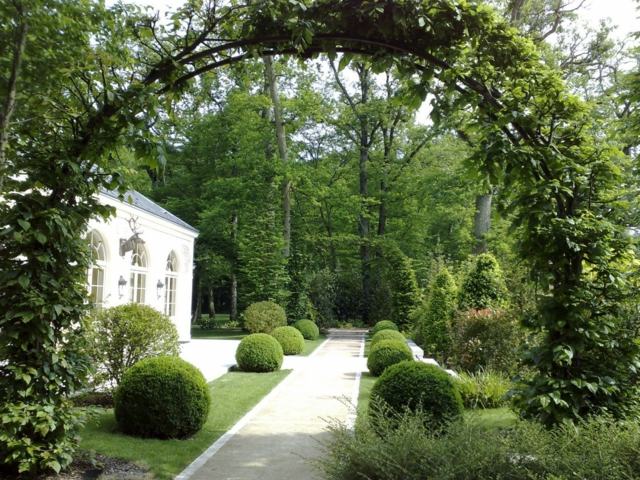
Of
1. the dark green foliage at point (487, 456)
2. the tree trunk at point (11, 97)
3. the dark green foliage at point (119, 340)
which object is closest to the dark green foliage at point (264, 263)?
the dark green foliage at point (119, 340)

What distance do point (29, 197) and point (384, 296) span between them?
27.2 meters

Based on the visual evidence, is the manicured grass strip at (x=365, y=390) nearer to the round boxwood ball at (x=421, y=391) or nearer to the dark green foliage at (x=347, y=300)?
the round boxwood ball at (x=421, y=391)

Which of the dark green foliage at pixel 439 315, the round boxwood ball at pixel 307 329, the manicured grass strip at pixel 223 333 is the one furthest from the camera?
the manicured grass strip at pixel 223 333

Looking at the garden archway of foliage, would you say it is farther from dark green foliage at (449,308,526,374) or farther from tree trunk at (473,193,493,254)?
tree trunk at (473,193,493,254)

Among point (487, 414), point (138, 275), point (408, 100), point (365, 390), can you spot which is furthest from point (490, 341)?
point (138, 275)

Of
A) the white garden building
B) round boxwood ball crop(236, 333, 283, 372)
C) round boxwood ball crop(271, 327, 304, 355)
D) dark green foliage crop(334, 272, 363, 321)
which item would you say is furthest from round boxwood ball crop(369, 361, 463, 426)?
dark green foliage crop(334, 272, 363, 321)

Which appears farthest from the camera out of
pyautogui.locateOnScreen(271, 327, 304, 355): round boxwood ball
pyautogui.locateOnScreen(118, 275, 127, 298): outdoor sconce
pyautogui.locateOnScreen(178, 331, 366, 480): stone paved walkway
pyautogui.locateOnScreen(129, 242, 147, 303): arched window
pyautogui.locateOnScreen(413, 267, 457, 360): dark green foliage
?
pyautogui.locateOnScreen(271, 327, 304, 355): round boxwood ball

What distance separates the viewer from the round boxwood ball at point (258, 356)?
1334 cm

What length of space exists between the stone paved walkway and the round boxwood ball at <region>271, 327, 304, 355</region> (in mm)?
3088

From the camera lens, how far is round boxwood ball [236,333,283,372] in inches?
525

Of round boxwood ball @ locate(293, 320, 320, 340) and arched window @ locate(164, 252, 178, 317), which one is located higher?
arched window @ locate(164, 252, 178, 317)

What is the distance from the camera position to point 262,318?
74.7 ft

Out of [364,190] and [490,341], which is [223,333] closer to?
[364,190]

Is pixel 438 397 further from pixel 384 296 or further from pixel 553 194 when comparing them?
pixel 384 296
